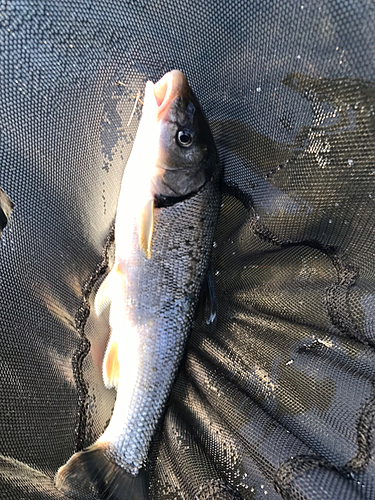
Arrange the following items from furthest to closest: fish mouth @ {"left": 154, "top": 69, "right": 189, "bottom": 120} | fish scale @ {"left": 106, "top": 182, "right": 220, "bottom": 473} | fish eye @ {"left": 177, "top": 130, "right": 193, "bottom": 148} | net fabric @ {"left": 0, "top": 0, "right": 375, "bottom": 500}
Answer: fish scale @ {"left": 106, "top": 182, "right": 220, "bottom": 473}
fish eye @ {"left": 177, "top": 130, "right": 193, "bottom": 148}
fish mouth @ {"left": 154, "top": 69, "right": 189, "bottom": 120}
net fabric @ {"left": 0, "top": 0, "right": 375, "bottom": 500}

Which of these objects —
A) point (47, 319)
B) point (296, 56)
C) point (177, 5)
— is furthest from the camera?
point (47, 319)

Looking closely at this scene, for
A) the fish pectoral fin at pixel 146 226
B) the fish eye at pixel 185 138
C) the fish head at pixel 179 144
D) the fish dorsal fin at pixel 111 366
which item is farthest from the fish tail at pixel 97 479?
A: the fish eye at pixel 185 138

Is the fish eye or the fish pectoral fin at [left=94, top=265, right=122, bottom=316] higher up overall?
the fish eye

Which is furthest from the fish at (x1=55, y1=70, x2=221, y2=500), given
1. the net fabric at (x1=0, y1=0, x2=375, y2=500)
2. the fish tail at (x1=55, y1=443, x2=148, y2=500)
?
the net fabric at (x1=0, y1=0, x2=375, y2=500)

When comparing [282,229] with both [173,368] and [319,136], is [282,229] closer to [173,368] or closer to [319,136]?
[319,136]

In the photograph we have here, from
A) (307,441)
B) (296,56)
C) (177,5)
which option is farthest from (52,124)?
(307,441)

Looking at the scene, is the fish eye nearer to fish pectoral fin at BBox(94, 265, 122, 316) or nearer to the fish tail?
fish pectoral fin at BBox(94, 265, 122, 316)

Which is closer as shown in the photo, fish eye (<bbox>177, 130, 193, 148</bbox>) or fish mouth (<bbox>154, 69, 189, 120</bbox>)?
fish mouth (<bbox>154, 69, 189, 120</bbox>)

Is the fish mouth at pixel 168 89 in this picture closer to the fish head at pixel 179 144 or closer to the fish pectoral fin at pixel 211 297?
the fish head at pixel 179 144
